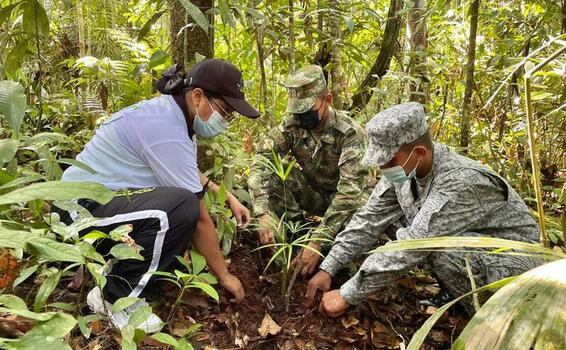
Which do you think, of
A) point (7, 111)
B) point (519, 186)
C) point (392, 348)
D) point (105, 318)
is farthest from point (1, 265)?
point (519, 186)

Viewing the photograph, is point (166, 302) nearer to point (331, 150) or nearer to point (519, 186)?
point (331, 150)

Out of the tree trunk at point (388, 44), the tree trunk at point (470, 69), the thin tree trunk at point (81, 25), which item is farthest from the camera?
the tree trunk at point (388, 44)

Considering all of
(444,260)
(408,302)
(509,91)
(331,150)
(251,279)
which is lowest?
(408,302)

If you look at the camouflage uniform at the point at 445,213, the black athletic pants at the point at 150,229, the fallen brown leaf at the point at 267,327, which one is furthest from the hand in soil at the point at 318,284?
the black athletic pants at the point at 150,229

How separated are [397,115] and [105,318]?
5.57 feet

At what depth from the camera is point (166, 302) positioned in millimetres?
2602

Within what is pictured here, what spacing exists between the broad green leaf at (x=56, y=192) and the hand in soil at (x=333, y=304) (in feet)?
5.23

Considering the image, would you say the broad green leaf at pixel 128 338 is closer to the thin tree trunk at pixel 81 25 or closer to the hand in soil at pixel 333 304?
the hand in soil at pixel 333 304

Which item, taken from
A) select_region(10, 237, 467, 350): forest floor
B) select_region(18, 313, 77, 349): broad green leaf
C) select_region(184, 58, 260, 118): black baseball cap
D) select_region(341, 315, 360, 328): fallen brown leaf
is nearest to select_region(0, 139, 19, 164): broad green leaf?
select_region(18, 313, 77, 349): broad green leaf

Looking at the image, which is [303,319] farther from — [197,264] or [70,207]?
[70,207]

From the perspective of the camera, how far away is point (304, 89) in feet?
11.2

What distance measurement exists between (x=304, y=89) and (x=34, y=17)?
1.69 meters

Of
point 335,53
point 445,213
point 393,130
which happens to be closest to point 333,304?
point 445,213

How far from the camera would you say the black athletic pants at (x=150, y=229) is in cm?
236
